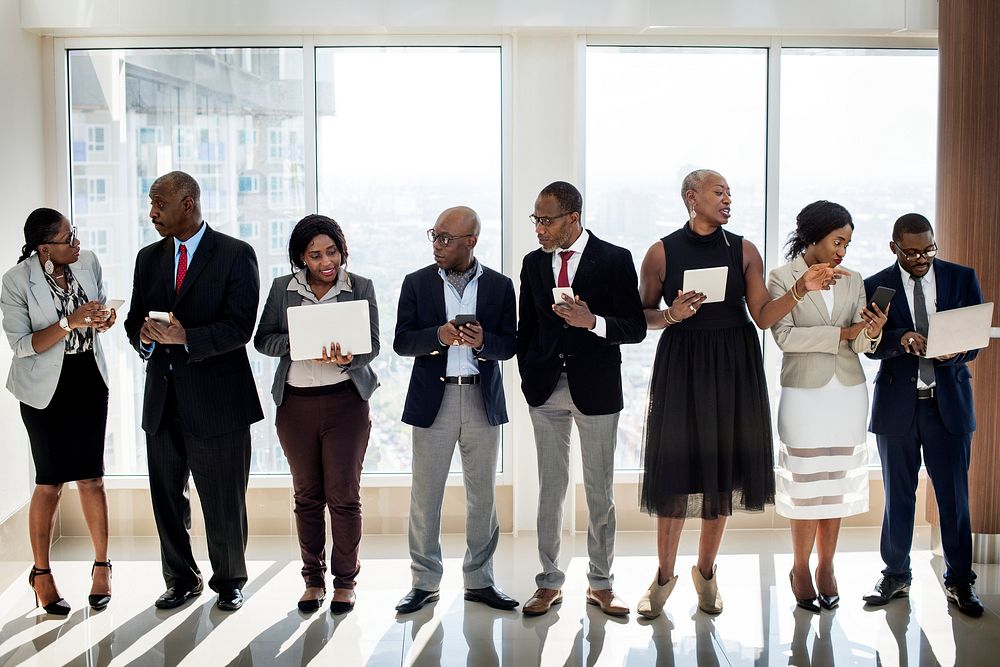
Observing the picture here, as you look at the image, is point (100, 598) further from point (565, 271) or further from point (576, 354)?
point (565, 271)

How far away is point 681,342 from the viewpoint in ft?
15.1

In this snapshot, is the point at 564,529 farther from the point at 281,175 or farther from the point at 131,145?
the point at 131,145

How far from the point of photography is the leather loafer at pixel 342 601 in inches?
186

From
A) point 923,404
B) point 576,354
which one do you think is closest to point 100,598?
point 576,354

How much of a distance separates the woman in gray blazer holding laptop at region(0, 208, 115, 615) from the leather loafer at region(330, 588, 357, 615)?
1085mm

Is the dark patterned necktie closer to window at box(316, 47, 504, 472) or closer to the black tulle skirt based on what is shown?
the black tulle skirt

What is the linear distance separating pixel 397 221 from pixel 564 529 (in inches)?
79.3

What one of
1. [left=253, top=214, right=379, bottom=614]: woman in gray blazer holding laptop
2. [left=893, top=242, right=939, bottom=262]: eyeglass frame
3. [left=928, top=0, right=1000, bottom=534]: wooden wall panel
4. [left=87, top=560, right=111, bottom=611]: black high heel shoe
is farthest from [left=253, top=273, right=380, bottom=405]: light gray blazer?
[left=928, top=0, right=1000, bottom=534]: wooden wall panel

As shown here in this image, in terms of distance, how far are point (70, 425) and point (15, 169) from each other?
5.08 ft

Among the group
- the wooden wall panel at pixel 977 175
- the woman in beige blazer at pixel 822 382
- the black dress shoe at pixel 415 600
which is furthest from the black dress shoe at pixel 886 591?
the black dress shoe at pixel 415 600

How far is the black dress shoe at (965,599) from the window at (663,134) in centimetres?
179

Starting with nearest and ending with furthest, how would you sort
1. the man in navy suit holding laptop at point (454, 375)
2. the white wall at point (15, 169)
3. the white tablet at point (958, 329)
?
1. the white tablet at point (958, 329)
2. the man in navy suit holding laptop at point (454, 375)
3. the white wall at point (15, 169)

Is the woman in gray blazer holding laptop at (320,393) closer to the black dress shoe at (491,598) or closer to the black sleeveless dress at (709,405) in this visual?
the black dress shoe at (491,598)

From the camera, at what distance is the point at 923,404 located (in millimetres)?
4727
